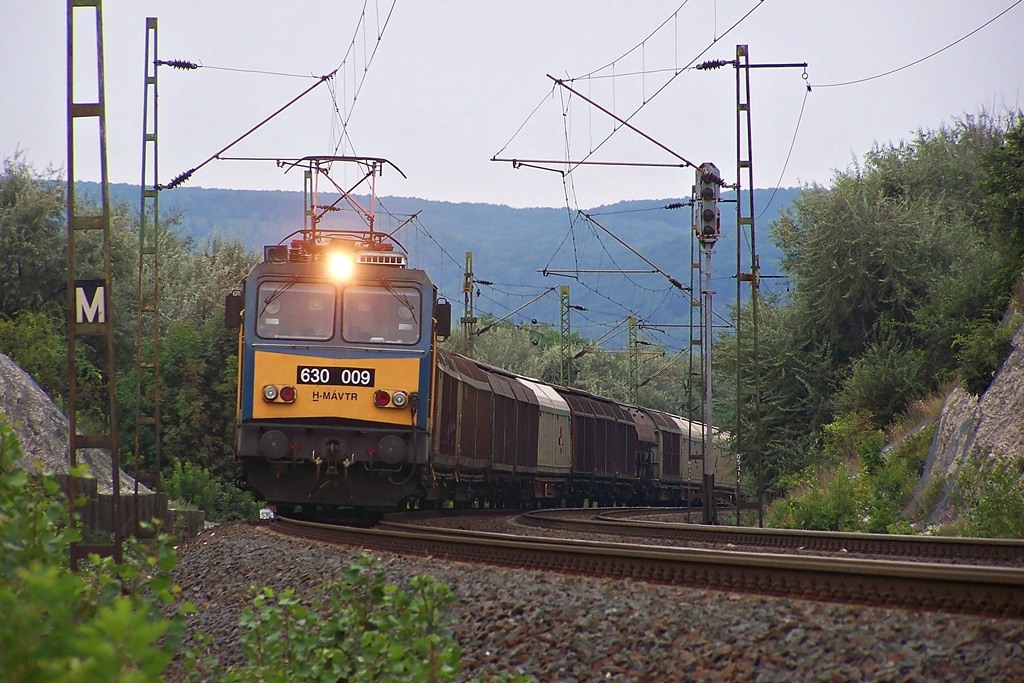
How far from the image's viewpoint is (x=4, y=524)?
390cm

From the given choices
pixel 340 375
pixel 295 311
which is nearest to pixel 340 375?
pixel 340 375

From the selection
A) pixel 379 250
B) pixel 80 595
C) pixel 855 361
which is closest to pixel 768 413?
pixel 855 361

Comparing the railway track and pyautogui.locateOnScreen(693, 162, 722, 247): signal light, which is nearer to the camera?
the railway track

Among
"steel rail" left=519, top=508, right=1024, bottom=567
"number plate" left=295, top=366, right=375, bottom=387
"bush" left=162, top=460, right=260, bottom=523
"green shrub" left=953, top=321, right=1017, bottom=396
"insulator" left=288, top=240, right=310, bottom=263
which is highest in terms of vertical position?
"insulator" left=288, top=240, right=310, bottom=263

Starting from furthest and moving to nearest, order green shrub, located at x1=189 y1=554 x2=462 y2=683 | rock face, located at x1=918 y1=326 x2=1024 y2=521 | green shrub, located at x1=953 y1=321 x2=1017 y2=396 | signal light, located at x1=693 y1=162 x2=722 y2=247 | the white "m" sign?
green shrub, located at x1=953 y1=321 x2=1017 y2=396 → signal light, located at x1=693 y1=162 x2=722 y2=247 → rock face, located at x1=918 y1=326 x2=1024 y2=521 → the white "m" sign → green shrub, located at x1=189 y1=554 x2=462 y2=683

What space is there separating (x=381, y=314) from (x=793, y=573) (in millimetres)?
8908

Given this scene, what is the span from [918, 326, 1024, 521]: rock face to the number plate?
8501 millimetres

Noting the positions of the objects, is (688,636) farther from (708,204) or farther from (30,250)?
(30,250)

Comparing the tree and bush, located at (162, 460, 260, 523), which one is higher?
the tree

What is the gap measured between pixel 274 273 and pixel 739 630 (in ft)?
34.6

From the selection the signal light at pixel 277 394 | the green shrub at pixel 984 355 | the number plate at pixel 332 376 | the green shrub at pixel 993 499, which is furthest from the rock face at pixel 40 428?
the green shrub at pixel 984 355

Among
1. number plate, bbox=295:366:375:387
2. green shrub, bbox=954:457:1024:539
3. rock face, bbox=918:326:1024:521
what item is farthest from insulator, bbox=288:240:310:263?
rock face, bbox=918:326:1024:521

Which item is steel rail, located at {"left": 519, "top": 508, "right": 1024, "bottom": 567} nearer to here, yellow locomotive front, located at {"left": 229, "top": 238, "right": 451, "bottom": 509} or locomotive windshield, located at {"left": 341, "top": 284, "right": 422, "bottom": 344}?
yellow locomotive front, located at {"left": 229, "top": 238, "right": 451, "bottom": 509}

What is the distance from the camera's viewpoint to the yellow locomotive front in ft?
47.4
